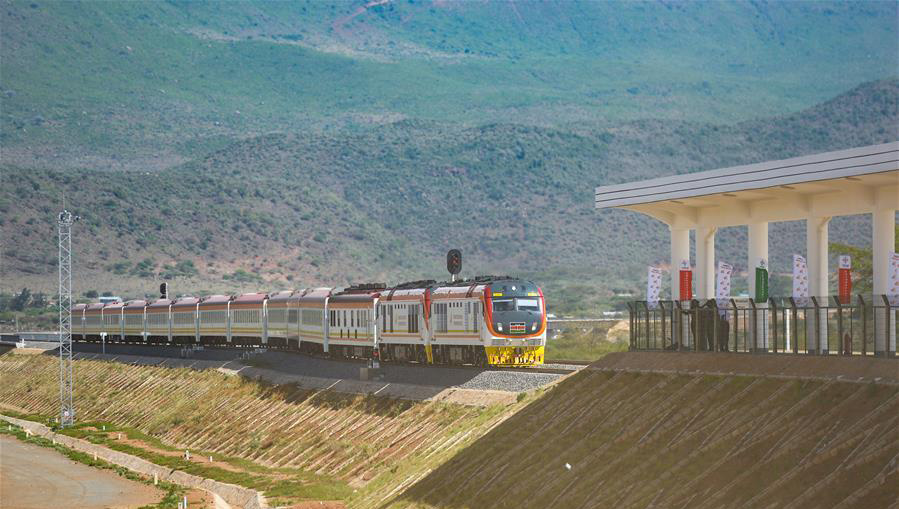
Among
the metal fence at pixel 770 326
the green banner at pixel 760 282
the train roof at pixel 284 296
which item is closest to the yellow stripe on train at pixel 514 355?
the metal fence at pixel 770 326

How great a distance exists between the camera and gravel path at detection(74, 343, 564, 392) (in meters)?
39.2

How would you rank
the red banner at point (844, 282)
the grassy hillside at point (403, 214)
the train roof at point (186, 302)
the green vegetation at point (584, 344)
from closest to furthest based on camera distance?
the red banner at point (844, 282) < the green vegetation at point (584, 344) < the train roof at point (186, 302) < the grassy hillside at point (403, 214)

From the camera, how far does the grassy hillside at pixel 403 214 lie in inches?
5719

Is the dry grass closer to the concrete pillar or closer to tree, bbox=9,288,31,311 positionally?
the concrete pillar

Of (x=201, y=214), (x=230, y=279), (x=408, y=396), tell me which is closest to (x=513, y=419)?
(x=408, y=396)

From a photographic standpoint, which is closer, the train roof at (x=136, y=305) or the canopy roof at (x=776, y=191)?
the canopy roof at (x=776, y=191)

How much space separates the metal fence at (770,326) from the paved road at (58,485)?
1858 centimetres

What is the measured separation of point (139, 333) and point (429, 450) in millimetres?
57148

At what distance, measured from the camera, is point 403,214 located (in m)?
179

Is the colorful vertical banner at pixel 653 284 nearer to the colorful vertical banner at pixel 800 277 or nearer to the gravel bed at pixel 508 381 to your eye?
the gravel bed at pixel 508 381

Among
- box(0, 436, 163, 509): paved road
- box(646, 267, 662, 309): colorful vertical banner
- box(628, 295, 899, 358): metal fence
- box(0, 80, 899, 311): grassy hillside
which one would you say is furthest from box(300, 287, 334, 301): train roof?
box(0, 80, 899, 311): grassy hillside

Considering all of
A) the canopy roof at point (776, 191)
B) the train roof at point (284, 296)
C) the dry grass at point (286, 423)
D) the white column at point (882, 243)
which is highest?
the canopy roof at point (776, 191)

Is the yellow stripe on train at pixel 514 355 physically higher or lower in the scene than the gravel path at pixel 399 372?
higher

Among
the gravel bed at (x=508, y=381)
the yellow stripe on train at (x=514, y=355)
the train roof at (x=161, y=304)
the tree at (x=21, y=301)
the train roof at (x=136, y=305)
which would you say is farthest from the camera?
the tree at (x=21, y=301)
